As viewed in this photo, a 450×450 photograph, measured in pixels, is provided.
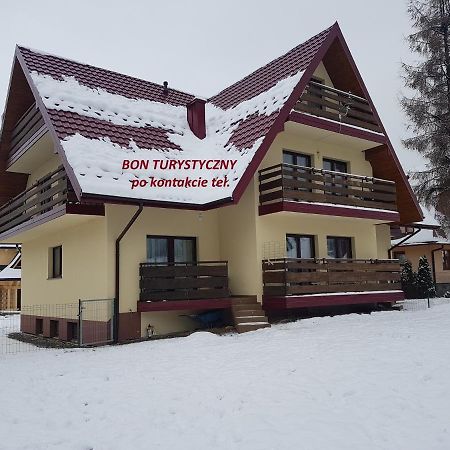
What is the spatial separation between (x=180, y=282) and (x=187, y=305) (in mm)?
652

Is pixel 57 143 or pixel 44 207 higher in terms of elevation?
pixel 57 143

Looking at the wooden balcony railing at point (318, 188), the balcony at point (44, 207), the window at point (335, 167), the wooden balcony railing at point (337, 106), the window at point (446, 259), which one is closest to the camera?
the balcony at point (44, 207)

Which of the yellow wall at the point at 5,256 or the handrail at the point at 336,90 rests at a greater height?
the handrail at the point at 336,90

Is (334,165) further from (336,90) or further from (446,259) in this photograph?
(446,259)

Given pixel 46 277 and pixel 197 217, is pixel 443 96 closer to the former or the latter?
pixel 197 217

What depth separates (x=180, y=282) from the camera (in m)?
13.8

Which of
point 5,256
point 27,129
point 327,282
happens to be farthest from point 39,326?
point 5,256

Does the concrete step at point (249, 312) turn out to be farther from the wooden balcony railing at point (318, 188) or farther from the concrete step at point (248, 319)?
the wooden balcony railing at point (318, 188)

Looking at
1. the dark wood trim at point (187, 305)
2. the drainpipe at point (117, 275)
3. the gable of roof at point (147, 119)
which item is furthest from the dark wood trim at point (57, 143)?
the dark wood trim at point (187, 305)

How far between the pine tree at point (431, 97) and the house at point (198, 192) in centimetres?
441

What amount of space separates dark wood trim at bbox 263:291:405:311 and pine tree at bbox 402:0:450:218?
806 cm

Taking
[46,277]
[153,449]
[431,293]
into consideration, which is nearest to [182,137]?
[46,277]

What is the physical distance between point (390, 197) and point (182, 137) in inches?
305

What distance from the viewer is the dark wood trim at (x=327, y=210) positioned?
14.8 m
